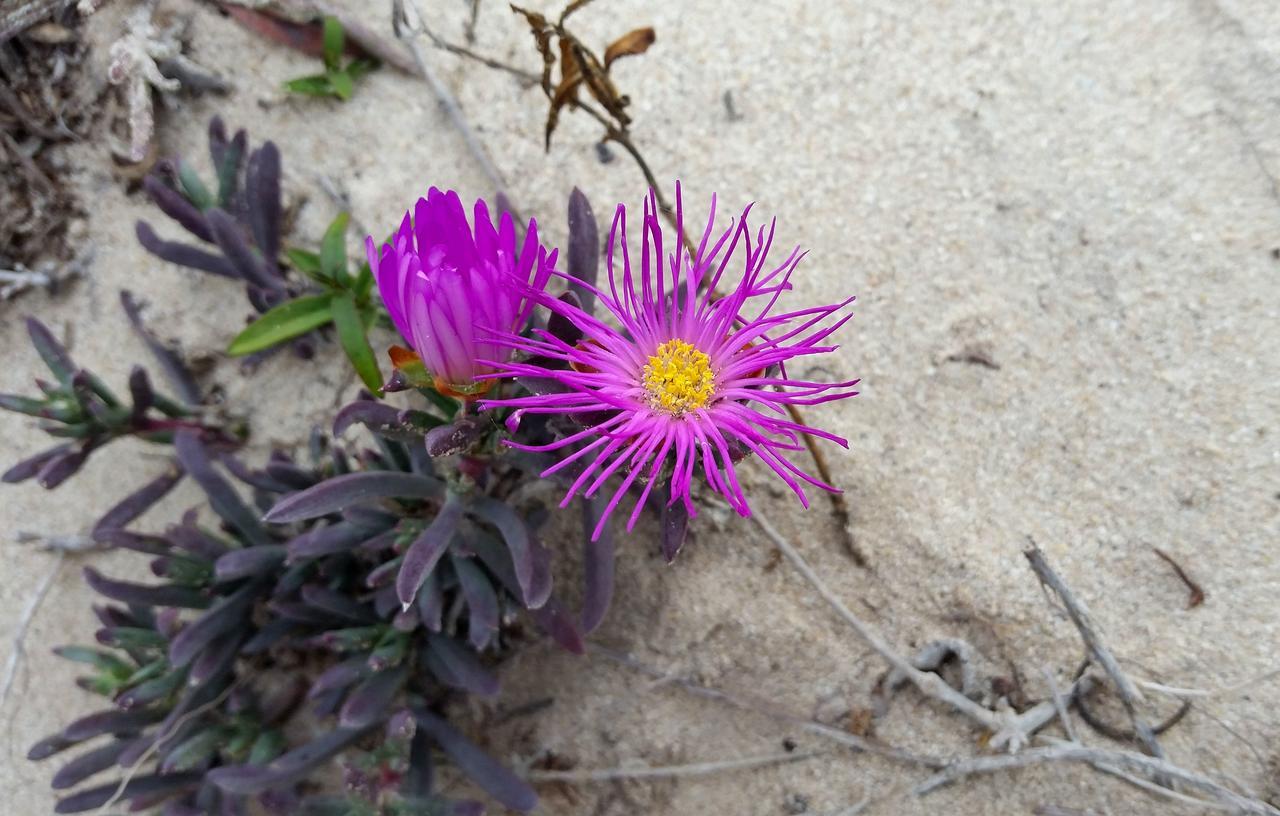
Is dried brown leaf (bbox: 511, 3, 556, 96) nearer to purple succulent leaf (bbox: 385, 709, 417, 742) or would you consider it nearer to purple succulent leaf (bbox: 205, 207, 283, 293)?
purple succulent leaf (bbox: 205, 207, 283, 293)

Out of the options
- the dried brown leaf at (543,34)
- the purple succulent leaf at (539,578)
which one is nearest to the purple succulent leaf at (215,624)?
the purple succulent leaf at (539,578)

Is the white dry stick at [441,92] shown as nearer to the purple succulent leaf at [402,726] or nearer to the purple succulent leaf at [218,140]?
the purple succulent leaf at [218,140]

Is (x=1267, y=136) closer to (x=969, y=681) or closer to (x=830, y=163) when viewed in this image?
(x=830, y=163)

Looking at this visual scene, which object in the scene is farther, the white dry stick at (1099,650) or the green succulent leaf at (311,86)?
the green succulent leaf at (311,86)

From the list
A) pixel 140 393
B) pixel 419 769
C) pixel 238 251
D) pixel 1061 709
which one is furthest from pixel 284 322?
Result: pixel 1061 709

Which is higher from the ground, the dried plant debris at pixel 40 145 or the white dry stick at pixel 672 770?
the dried plant debris at pixel 40 145

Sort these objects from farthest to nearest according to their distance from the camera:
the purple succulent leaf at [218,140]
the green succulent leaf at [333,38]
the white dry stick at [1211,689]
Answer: the green succulent leaf at [333,38] → the purple succulent leaf at [218,140] → the white dry stick at [1211,689]
